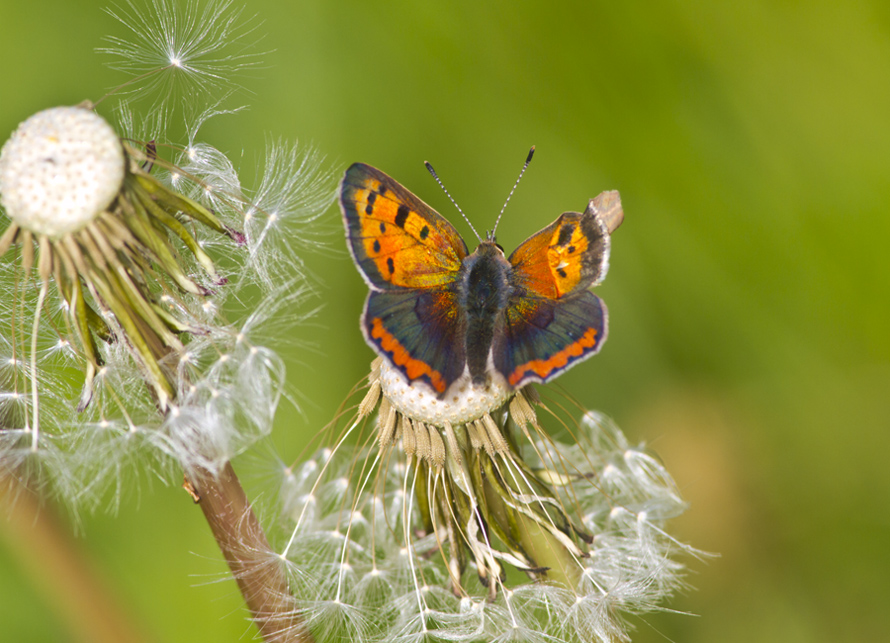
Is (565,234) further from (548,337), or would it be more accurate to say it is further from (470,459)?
(470,459)

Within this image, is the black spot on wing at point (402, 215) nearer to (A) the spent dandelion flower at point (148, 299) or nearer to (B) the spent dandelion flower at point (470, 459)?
(B) the spent dandelion flower at point (470, 459)

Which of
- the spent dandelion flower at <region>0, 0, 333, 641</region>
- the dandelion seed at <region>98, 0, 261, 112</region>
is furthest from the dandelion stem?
the dandelion seed at <region>98, 0, 261, 112</region>

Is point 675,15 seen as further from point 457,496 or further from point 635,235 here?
point 457,496

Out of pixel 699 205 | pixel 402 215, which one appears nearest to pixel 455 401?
pixel 402 215

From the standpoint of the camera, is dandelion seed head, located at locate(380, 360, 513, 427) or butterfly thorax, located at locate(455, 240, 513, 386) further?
butterfly thorax, located at locate(455, 240, 513, 386)

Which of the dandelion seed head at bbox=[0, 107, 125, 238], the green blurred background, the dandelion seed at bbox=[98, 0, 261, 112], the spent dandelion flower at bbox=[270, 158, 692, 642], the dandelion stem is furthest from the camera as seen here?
the green blurred background

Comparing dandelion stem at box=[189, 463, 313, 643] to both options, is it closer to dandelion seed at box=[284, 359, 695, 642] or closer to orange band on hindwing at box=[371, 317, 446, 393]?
dandelion seed at box=[284, 359, 695, 642]

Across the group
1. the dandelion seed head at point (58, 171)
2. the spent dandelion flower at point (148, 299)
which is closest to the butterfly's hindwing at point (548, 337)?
the spent dandelion flower at point (148, 299)
